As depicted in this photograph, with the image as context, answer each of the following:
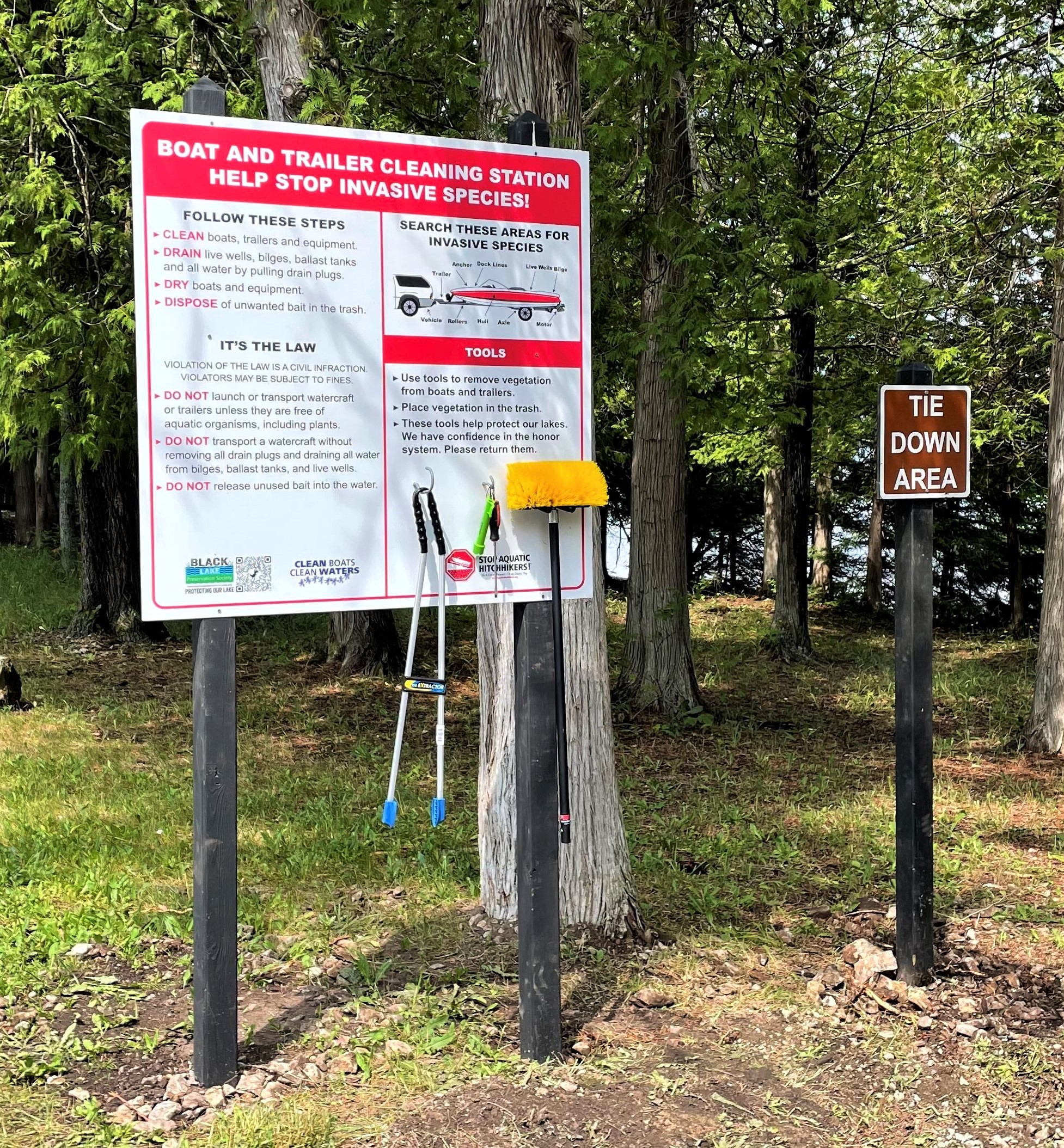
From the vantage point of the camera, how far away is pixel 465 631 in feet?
50.9

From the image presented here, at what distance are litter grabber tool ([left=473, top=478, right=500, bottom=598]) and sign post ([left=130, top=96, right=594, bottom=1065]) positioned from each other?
0.02m

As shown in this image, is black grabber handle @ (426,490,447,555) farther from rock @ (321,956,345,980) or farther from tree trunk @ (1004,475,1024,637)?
tree trunk @ (1004,475,1024,637)

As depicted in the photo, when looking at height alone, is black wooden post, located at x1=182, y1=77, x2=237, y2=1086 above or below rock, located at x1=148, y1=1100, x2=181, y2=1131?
above

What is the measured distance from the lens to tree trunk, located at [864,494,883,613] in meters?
19.9

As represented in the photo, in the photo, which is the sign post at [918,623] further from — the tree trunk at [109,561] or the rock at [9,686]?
the tree trunk at [109,561]

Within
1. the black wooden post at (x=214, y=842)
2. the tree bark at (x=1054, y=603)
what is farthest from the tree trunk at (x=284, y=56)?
the tree bark at (x=1054, y=603)

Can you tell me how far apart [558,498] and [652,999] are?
76.2 inches

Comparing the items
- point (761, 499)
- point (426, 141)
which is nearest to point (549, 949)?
Answer: point (426, 141)

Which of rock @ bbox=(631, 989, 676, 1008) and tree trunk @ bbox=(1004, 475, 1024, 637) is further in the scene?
tree trunk @ bbox=(1004, 475, 1024, 637)

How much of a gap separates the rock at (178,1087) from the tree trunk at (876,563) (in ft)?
56.3

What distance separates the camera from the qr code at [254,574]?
11.8 ft

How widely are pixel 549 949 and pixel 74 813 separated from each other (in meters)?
3.92

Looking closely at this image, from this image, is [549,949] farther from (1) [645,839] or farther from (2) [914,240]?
(2) [914,240]

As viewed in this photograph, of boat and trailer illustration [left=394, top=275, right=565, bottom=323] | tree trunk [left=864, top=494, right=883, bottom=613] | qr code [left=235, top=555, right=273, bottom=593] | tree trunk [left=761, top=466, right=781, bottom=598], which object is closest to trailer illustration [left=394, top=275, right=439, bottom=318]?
boat and trailer illustration [left=394, top=275, right=565, bottom=323]
